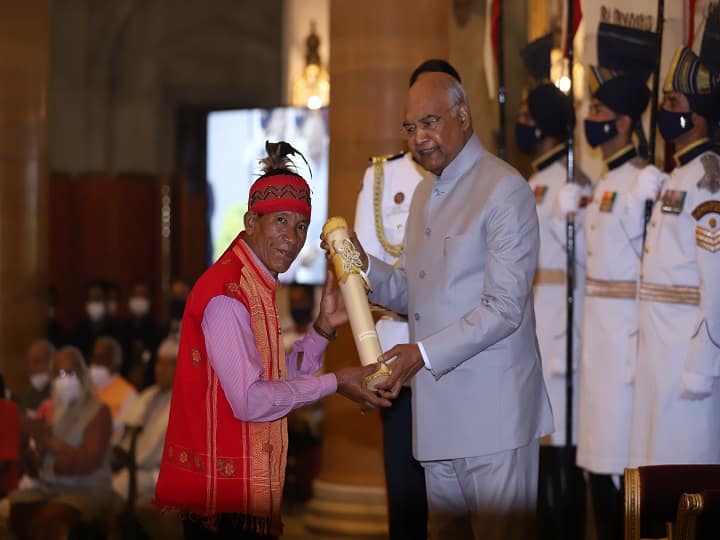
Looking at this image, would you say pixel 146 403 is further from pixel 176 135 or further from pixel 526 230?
pixel 176 135

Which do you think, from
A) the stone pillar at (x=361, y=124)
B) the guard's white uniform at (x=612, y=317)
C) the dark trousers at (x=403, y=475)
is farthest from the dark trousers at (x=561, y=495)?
the dark trousers at (x=403, y=475)

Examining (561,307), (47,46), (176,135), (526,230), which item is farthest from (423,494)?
(176,135)

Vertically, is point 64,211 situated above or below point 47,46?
below

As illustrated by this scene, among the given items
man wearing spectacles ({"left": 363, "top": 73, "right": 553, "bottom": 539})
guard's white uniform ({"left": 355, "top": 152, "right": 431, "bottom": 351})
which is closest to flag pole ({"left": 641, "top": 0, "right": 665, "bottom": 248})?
guard's white uniform ({"left": 355, "top": 152, "right": 431, "bottom": 351})

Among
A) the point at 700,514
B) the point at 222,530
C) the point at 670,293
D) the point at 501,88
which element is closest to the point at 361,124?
the point at 501,88

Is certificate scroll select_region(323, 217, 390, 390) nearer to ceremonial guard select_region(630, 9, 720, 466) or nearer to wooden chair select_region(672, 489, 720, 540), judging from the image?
wooden chair select_region(672, 489, 720, 540)

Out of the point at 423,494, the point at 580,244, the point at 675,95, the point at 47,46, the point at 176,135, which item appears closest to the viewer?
the point at 423,494

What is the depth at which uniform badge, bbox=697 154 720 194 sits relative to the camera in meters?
4.82

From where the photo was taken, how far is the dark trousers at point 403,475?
4.64 m

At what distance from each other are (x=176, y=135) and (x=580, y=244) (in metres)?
11.8

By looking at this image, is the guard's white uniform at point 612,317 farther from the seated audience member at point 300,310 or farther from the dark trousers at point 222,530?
the seated audience member at point 300,310

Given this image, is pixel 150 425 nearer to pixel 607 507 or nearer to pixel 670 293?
pixel 607 507

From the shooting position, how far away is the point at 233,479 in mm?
3473

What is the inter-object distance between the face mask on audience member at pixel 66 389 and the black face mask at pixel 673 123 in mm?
3521
